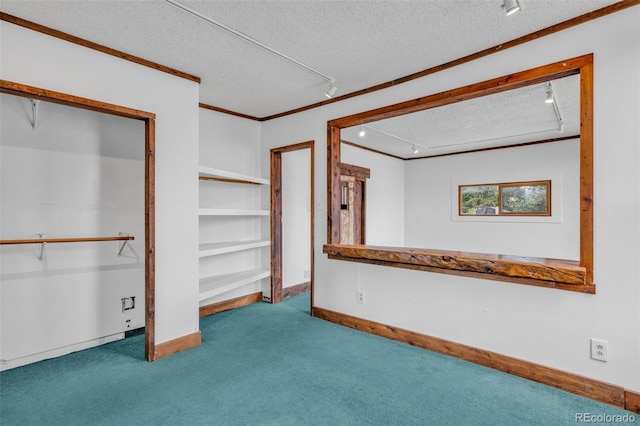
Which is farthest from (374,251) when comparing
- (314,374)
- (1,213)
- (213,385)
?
(1,213)

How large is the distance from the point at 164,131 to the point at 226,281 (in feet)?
6.16

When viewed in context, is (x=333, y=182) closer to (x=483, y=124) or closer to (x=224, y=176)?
(x=224, y=176)

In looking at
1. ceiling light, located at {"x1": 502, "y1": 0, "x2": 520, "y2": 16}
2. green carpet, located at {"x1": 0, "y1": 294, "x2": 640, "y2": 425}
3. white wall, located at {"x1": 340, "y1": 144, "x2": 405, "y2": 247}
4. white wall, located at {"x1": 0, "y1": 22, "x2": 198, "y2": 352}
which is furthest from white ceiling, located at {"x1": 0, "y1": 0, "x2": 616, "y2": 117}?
white wall, located at {"x1": 340, "y1": 144, "x2": 405, "y2": 247}

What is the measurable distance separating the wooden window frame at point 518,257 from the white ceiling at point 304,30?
0.31m

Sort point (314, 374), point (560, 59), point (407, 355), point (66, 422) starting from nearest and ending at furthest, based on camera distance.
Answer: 1. point (66, 422)
2. point (560, 59)
3. point (314, 374)
4. point (407, 355)

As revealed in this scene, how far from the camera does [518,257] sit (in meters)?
2.67

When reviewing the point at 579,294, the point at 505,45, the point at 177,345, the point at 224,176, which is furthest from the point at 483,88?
the point at 177,345

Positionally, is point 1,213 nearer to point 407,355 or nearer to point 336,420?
point 336,420

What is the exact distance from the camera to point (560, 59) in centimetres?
234

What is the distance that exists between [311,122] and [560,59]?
8.34ft

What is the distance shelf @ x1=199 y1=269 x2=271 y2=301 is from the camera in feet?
11.6

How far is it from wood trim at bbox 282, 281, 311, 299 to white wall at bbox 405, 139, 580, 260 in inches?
123

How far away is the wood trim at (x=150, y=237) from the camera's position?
283 centimetres

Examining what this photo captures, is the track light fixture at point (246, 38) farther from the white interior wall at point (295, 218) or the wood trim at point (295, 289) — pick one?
the wood trim at point (295, 289)
